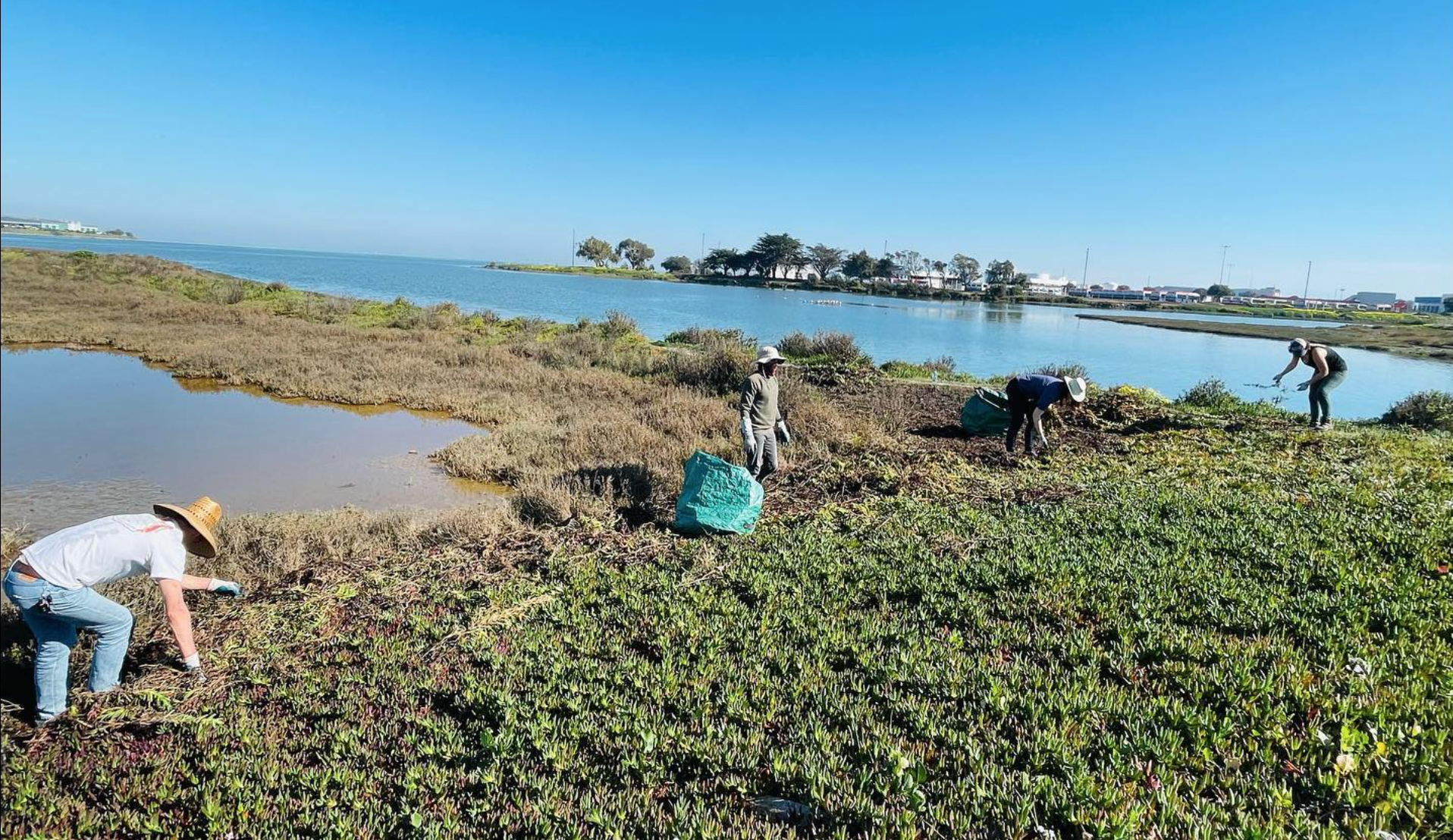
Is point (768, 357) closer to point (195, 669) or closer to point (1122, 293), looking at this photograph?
point (195, 669)

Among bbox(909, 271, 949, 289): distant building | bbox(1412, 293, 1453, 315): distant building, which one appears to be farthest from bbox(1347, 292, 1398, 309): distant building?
bbox(909, 271, 949, 289): distant building

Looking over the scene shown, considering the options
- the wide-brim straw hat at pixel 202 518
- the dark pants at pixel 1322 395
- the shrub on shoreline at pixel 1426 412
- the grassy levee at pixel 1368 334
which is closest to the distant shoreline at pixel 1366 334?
the grassy levee at pixel 1368 334

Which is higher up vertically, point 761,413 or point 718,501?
point 761,413

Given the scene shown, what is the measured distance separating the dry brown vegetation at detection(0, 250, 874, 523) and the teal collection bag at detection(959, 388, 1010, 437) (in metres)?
1.74

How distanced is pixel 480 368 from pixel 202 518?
14868 millimetres

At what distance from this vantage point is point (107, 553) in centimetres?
374

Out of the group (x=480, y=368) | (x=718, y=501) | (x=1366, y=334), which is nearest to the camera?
(x=718, y=501)

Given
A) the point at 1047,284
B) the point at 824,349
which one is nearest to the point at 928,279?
the point at 1047,284

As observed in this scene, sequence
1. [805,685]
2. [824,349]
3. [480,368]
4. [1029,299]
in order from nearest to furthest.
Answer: [805,685] < [480,368] < [824,349] < [1029,299]

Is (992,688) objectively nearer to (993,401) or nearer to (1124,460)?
(1124,460)

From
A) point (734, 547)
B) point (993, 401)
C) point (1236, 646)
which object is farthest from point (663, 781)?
point (993, 401)

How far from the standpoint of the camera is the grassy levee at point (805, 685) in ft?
9.70

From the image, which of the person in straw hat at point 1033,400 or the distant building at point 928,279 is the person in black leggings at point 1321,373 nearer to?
the person in straw hat at point 1033,400

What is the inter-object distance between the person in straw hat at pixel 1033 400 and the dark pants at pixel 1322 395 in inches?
194
